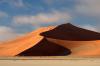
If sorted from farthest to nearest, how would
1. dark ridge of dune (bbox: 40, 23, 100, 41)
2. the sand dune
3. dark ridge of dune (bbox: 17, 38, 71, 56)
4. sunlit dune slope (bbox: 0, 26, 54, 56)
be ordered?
dark ridge of dune (bbox: 40, 23, 100, 41)
sunlit dune slope (bbox: 0, 26, 54, 56)
dark ridge of dune (bbox: 17, 38, 71, 56)
the sand dune

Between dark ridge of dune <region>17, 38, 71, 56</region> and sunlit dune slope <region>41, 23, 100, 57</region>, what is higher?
→ sunlit dune slope <region>41, 23, 100, 57</region>

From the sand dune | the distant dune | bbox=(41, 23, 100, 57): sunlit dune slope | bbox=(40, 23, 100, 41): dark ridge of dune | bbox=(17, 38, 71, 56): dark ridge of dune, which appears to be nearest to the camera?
the sand dune

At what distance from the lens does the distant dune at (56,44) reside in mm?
50344

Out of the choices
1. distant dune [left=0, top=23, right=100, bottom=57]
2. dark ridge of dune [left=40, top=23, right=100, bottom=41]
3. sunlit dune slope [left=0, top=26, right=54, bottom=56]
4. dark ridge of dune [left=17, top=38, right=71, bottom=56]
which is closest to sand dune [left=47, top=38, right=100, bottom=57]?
distant dune [left=0, top=23, right=100, bottom=57]

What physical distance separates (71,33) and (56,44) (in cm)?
867

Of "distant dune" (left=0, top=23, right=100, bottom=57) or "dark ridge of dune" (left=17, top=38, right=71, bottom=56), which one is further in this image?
"distant dune" (left=0, top=23, right=100, bottom=57)

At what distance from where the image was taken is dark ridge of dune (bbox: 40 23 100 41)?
191 ft

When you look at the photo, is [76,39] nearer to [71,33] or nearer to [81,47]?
[71,33]

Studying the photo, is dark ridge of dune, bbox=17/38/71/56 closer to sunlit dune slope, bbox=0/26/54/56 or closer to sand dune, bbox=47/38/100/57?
sunlit dune slope, bbox=0/26/54/56

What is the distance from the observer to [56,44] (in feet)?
174

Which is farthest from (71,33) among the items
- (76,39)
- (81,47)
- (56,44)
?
(56,44)
